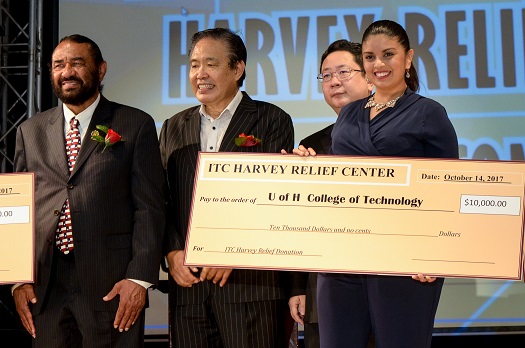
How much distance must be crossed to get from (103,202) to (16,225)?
0.36 m

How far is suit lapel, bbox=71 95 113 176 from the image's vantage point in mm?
2859

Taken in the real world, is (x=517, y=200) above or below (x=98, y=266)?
above

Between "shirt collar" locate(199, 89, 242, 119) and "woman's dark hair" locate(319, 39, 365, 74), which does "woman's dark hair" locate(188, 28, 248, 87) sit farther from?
"woman's dark hair" locate(319, 39, 365, 74)

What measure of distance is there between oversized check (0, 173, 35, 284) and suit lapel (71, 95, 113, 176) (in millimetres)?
205

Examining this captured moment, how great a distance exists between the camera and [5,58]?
4.74 m

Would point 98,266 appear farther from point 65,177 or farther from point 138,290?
point 65,177

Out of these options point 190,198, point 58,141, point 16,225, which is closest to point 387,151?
point 190,198

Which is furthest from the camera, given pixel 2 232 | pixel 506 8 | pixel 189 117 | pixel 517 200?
pixel 506 8

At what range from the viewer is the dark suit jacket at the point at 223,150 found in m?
2.85

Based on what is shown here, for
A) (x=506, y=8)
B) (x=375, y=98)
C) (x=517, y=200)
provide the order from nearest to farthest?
(x=517, y=200) < (x=375, y=98) < (x=506, y=8)

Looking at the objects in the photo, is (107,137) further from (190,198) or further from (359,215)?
(359,215)

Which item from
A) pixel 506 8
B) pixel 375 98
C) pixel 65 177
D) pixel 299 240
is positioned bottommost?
pixel 299 240

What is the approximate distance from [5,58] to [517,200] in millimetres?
3648

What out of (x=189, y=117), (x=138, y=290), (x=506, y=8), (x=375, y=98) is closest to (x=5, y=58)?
(x=189, y=117)
